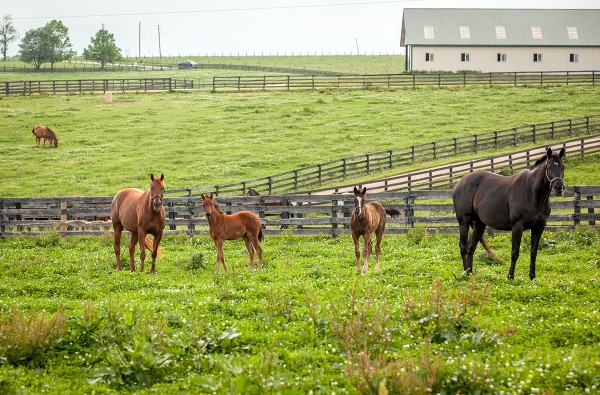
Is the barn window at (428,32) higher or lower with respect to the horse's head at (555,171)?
higher

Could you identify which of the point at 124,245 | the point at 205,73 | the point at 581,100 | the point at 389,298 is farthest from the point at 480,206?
the point at 205,73

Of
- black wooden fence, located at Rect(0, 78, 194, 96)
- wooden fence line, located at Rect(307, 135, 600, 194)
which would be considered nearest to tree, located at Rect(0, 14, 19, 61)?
black wooden fence, located at Rect(0, 78, 194, 96)

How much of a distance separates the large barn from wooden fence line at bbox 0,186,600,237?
50.7 meters

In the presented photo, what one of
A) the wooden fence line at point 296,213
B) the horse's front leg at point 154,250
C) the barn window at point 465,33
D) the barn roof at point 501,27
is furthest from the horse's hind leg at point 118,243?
the barn window at point 465,33

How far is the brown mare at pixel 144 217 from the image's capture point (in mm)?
14500

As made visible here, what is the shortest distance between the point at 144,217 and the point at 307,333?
23.3 feet

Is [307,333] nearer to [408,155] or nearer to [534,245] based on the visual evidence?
[534,245]

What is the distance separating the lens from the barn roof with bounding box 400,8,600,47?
225 feet

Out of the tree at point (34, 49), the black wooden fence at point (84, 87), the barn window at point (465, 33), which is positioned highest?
the tree at point (34, 49)

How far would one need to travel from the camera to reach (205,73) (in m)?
88.2

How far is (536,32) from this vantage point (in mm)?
69750

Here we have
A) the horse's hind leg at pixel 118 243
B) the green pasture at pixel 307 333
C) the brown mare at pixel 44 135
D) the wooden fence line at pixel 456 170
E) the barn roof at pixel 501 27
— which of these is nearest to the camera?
the green pasture at pixel 307 333

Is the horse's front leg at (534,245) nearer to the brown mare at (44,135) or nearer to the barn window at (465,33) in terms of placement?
the brown mare at (44,135)

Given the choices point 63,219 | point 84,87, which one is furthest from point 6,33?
point 63,219
